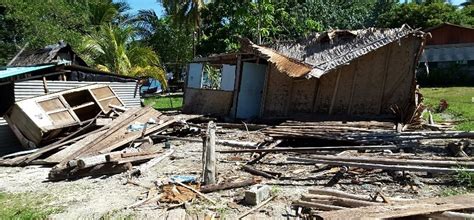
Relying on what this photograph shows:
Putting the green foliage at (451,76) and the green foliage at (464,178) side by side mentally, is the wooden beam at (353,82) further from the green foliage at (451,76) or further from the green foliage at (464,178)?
the green foliage at (451,76)

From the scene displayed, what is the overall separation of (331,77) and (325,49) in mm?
928

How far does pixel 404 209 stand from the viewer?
4.15 meters

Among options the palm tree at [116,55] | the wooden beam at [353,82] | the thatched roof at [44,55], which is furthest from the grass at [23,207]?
the palm tree at [116,55]

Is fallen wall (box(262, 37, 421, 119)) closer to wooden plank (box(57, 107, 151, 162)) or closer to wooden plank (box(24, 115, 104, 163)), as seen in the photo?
wooden plank (box(57, 107, 151, 162))

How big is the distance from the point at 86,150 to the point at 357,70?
26.0 feet

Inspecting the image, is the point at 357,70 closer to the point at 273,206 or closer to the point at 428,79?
the point at 273,206

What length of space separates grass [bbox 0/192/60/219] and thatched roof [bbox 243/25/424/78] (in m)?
7.57

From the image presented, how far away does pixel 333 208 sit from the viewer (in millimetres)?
4551

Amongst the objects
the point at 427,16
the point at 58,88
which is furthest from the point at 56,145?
the point at 427,16

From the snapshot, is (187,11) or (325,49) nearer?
(325,49)

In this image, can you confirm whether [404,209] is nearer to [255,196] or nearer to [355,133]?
[255,196]

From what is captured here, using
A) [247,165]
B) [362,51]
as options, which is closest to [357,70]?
[362,51]

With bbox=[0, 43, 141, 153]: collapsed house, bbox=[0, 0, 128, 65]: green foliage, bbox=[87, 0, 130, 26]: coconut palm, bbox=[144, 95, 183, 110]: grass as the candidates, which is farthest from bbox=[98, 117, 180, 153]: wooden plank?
bbox=[87, 0, 130, 26]: coconut palm

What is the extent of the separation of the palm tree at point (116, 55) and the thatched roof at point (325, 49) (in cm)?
1089
